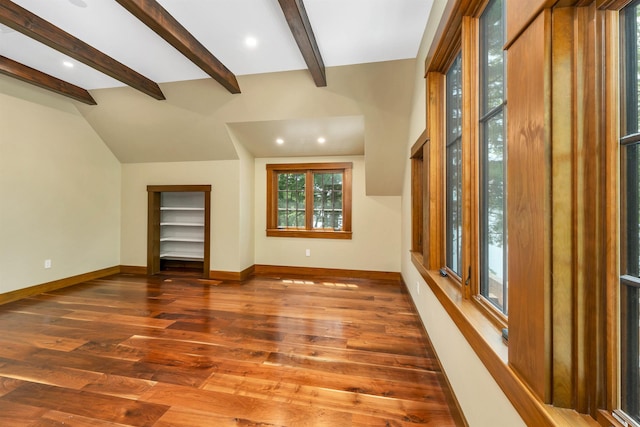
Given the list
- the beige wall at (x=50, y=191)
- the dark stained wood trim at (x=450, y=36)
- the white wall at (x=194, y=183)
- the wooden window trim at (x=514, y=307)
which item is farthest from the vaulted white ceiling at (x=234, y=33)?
the white wall at (x=194, y=183)

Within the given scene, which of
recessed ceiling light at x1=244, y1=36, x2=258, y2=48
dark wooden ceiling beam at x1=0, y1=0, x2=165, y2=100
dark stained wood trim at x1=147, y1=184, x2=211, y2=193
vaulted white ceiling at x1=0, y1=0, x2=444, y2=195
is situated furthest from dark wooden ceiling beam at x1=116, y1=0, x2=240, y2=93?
dark stained wood trim at x1=147, y1=184, x2=211, y2=193

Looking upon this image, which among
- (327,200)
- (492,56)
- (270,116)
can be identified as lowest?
(327,200)

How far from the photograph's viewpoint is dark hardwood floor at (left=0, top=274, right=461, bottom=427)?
1586 millimetres

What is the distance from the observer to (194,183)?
15.1 feet

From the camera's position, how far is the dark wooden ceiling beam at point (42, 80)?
2.92 meters

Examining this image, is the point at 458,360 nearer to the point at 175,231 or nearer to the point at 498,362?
the point at 498,362

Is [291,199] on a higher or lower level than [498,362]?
higher

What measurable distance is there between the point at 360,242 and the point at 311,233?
33.9 inches

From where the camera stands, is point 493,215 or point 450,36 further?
point 450,36

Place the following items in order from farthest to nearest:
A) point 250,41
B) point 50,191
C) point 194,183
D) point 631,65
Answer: point 194,183 → point 50,191 → point 250,41 → point 631,65

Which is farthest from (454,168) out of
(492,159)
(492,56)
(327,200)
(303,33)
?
(327,200)

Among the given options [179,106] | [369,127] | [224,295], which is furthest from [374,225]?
[179,106]

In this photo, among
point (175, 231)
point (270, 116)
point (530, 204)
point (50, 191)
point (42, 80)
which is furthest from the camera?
point (175, 231)

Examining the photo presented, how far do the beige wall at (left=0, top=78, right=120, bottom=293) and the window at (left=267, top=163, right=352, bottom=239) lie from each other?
2.79m
